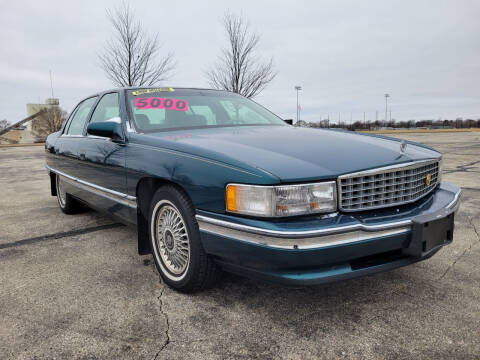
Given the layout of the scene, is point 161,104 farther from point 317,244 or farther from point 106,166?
point 317,244

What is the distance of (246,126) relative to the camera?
3189mm

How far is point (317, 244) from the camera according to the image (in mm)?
1820

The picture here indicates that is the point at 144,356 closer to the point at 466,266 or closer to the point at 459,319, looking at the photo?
the point at 459,319

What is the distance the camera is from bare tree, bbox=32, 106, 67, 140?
35.9 metres

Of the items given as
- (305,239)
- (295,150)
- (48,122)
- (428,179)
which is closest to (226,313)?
(305,239)

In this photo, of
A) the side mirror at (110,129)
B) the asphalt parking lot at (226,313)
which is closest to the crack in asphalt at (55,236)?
the asphalt parking lot at (226,313)

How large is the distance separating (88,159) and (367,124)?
194 feet

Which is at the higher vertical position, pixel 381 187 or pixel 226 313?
pixel 381 187

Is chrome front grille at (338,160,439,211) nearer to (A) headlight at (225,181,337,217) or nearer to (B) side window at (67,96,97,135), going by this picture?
(A) headlight at (225,181,337,217)

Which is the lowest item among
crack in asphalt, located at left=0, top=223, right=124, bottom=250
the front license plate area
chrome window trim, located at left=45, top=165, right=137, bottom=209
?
crack in asphalt, located at left=0, top=223, right=124, bottom=250

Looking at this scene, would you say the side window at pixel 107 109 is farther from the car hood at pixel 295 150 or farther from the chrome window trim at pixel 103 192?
the car hood at pixel 295 150

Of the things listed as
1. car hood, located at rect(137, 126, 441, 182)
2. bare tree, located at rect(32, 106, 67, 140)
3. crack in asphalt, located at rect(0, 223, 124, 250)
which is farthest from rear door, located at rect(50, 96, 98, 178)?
bare tree, located at rect(32, 106, 67, 140)

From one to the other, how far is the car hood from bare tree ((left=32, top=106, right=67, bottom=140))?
36.6 meters

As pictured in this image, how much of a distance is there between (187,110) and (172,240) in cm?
120
